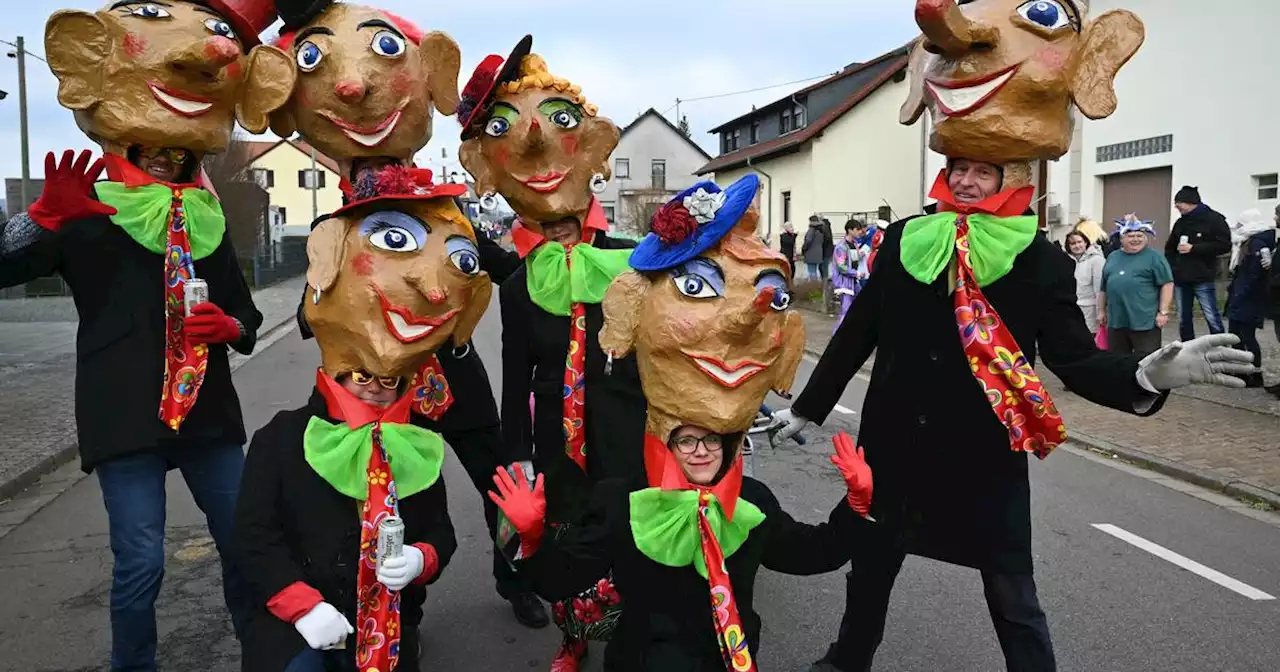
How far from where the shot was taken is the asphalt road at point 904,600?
12.1ft

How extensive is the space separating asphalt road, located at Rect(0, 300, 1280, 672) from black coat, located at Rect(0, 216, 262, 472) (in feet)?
3.73

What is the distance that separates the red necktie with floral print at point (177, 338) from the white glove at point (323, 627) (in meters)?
0.89

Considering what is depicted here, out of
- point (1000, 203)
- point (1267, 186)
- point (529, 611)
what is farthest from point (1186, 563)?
point (1267, 186)

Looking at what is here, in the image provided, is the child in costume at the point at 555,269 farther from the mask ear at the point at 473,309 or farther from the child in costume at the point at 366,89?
the mask ear at the point at 473,309

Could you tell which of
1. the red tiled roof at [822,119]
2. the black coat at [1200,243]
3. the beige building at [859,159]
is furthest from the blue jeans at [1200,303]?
the beige building at [859,159]

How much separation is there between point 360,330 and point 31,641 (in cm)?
250

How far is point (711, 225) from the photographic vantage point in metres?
2.41

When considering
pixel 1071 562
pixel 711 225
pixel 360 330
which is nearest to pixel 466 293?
pixel 360 330

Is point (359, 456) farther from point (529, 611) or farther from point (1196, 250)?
point (1196, 250)

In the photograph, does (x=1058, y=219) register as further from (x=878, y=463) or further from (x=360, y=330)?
(x=360, y=330)

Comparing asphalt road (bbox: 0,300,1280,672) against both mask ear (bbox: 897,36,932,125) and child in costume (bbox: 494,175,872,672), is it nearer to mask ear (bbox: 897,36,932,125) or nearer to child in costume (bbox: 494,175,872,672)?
child in costume (bbox: 494,175,872,672)

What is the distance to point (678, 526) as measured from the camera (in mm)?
2410

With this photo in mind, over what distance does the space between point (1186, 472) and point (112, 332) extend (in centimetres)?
636

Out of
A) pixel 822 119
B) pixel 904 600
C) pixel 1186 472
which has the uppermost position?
pixel 822 119
